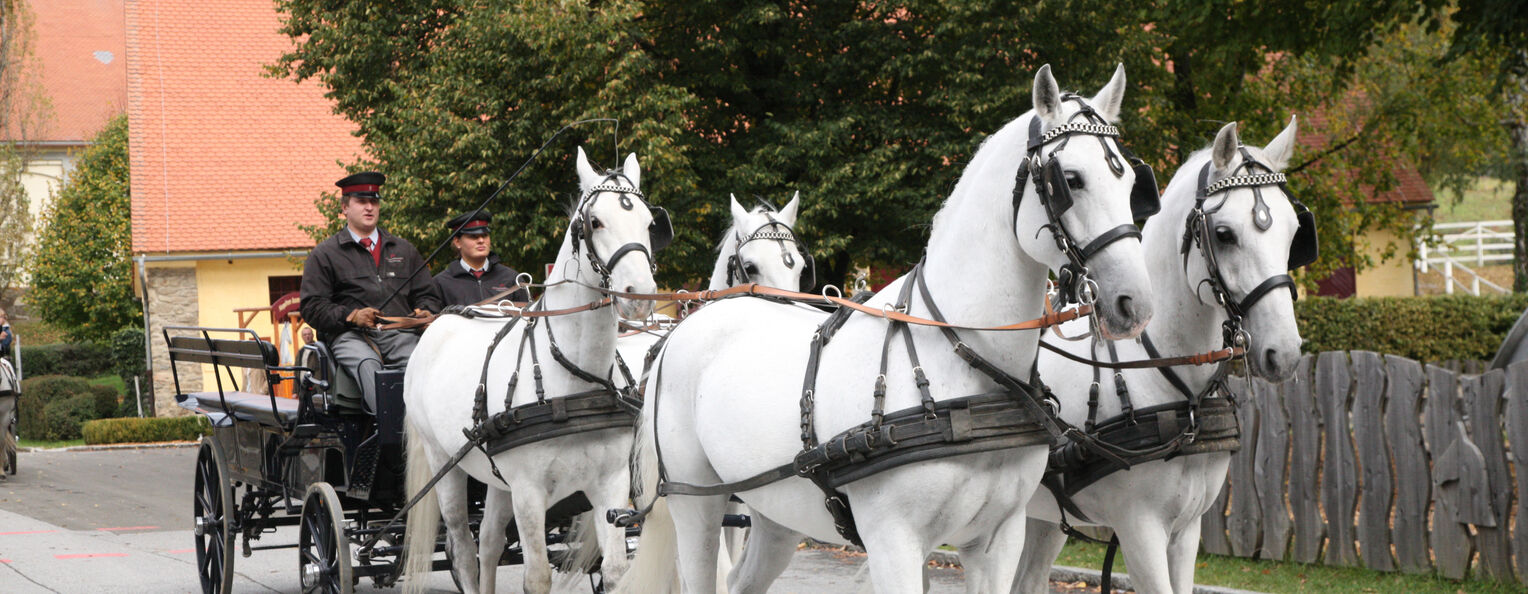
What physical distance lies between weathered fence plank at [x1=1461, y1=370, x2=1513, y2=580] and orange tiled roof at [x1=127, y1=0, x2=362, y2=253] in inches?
911

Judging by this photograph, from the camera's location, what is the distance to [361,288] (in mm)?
7234

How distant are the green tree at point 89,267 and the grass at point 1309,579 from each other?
30978 mm

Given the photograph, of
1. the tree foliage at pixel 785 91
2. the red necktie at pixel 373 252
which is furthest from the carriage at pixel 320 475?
the tree foliage at pixel 785 91

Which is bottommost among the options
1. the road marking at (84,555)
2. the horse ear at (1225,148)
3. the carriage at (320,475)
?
the road marking at (84,555)

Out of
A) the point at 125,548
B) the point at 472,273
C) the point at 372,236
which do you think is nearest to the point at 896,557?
the point at 372,236

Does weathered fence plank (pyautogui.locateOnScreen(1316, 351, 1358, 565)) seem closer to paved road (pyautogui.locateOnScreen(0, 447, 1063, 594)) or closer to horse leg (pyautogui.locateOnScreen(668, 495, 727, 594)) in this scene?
paved road (pyautogui.locateOnScreen(0, 447, 1063, 594))

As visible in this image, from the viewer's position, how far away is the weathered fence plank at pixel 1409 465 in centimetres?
742

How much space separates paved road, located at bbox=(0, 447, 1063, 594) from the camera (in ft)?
28.9

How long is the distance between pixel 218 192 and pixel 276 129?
6.59 ft

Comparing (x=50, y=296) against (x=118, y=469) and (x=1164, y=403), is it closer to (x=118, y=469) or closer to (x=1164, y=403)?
(x=118, y=469)

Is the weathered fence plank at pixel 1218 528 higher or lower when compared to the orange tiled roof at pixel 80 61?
lower

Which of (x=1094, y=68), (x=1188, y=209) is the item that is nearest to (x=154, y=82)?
(x=1094, y=68)

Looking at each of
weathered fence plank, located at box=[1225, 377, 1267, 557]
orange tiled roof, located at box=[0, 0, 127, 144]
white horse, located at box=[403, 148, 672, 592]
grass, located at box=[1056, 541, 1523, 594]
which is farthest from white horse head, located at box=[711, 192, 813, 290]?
orange tiled roof, located at box=[0, 0, 127, 144]

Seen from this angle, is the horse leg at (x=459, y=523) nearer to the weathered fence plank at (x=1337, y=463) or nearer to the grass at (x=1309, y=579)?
the grass at (x=1309, y=579)
